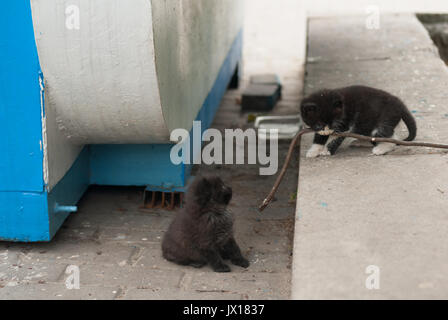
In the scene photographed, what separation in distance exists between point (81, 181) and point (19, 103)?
83 cm

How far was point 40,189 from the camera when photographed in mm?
3408

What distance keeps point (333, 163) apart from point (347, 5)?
6.55 meters

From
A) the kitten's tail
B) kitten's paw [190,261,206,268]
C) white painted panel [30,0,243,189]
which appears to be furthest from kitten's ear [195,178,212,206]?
the kitten's tail

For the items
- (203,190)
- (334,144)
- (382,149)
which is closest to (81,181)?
(203,190)

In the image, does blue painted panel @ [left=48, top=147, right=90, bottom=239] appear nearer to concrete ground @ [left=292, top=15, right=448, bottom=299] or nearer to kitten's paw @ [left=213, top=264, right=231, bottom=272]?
kitten's paw @ [left=213, top=264, right=231, bottom=272]

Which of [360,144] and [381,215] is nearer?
[381,215]

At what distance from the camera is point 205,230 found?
3113 millimetres

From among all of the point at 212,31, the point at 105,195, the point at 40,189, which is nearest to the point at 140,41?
the point at 40,189

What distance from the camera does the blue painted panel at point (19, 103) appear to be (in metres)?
3.15

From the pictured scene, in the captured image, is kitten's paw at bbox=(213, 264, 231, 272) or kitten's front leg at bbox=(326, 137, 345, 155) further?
kitten's front leg at bbox=(326, 137, 345, 155)

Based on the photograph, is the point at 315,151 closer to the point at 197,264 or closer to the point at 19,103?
the point at 197,264

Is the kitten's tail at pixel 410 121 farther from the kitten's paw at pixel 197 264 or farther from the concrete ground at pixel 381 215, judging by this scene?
the kitten's paw at pixel 197 264

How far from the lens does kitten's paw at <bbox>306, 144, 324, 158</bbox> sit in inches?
147

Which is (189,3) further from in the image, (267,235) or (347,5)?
(347,5)
